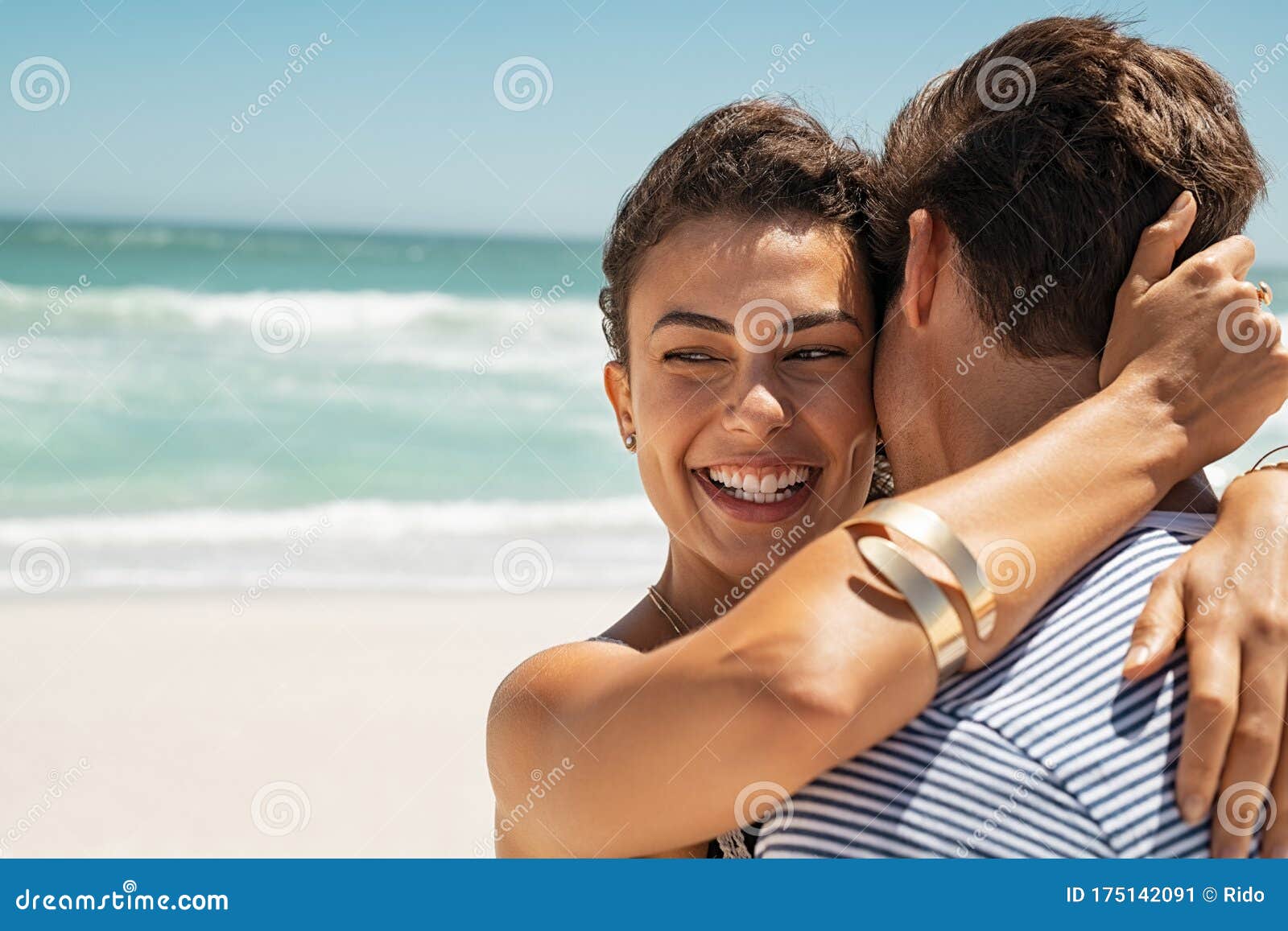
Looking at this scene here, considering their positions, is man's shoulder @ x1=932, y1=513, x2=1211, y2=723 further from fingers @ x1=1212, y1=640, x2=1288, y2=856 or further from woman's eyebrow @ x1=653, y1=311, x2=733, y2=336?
woman's eyebrow @ x1=653, y1=311, x2=733, y2=336

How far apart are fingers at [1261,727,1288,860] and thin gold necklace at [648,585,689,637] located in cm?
154

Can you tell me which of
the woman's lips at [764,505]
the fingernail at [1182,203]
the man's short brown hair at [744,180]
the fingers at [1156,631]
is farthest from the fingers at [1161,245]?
the woman's lips at [764,505]

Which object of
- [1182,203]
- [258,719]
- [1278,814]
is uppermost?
[258,719]

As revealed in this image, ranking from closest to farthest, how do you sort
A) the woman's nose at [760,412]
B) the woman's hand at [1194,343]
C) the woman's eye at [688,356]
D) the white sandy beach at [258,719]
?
the woman's hand at [1194,343] < the woman's nose at [760,412] < the woman's eye at [688,356] < the white sandy beach at [258,719]

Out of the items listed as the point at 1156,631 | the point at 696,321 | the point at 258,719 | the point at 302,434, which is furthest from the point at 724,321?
the point at 302,434

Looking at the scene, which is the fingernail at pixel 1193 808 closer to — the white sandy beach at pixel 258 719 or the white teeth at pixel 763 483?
the white teeth at pixel 763 483

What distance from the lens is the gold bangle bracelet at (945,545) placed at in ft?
5.14

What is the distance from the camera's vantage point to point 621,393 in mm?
3209

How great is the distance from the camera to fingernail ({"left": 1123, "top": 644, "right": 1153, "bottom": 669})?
1.56m

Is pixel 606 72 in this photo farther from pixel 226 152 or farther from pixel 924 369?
pixel 924 369

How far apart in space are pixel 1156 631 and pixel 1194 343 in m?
0.54

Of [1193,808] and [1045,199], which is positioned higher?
[1045,199]

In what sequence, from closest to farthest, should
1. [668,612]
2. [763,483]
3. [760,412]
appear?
[760,412]
[763,483]
[668,612]

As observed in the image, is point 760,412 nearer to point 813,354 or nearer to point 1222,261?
point 813,354
